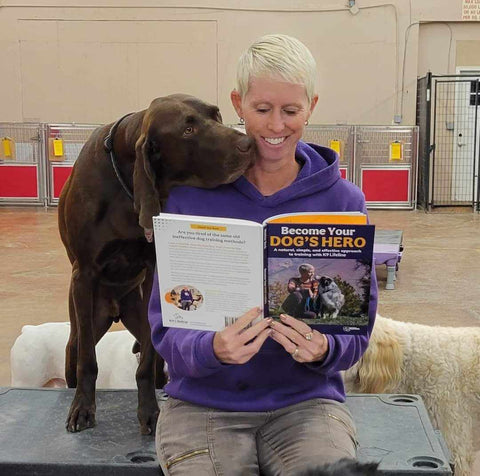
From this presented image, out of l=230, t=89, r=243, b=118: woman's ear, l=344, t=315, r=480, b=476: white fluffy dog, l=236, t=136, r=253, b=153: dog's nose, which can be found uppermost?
l=230, t=89, r=243, b=118: woman's ear

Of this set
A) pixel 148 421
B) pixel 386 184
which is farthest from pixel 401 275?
pixel 148 421

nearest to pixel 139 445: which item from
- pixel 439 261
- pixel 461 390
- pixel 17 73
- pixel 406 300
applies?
pixel 461 390

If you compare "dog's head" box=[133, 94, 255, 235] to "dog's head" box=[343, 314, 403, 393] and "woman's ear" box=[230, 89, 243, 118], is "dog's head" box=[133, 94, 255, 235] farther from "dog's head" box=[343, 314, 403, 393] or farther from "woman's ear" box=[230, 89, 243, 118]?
"dog's head" box=[343, 314, 403, 393]

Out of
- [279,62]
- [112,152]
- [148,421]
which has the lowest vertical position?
[148,421]

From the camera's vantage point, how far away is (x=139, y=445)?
2176 millimetres

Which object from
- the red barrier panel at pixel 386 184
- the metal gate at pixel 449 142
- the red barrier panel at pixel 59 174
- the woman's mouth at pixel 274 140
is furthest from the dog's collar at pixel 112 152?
the metal gate at pixel 449 142

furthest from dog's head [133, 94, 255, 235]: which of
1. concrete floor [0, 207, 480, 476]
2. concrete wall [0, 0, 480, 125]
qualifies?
Answer: concrete wall [0, 0, 480, 125]

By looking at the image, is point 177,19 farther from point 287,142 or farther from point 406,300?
A: point 287,142

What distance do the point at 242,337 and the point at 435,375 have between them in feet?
5.76

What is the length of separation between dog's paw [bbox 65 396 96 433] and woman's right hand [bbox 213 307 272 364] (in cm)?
87

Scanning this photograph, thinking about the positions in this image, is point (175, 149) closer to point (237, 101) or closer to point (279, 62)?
point (237, 101)

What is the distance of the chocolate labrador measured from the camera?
1.99 meters

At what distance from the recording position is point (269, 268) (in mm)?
1596

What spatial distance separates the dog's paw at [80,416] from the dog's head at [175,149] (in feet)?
2.41
